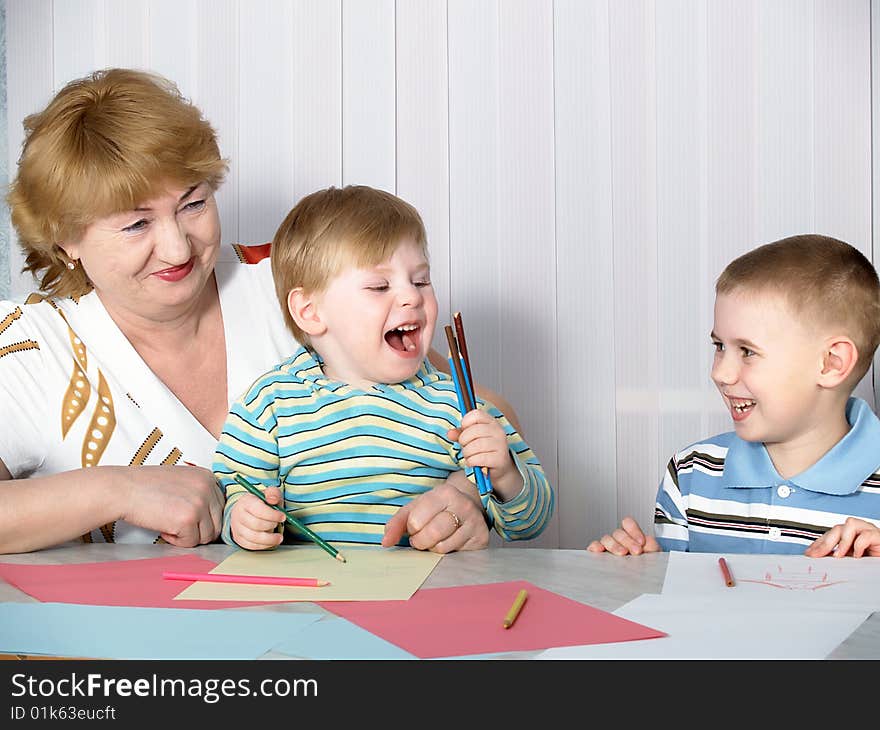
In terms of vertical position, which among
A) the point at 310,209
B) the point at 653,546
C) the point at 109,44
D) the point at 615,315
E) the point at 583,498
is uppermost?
the point at 109,44

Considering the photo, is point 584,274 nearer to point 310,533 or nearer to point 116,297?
point 116,297

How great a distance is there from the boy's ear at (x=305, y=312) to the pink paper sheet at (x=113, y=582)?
0.39 meters

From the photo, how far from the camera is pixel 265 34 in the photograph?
2.22m

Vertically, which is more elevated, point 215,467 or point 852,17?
point 852,17

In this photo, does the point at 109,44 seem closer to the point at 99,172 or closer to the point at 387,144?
the point at 387,144

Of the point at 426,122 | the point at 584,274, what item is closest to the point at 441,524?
the point at 584,274

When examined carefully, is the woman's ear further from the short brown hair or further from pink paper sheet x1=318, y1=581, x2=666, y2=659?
pink paper sheet x1=318, y1=581, x2=666, y2=659

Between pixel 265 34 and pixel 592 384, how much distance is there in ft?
3.29

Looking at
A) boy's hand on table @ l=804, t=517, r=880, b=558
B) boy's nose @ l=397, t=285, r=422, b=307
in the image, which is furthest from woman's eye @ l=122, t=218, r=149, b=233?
boy's hand on table @ l=804, t=517, r=880, b=558

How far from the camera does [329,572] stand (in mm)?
1145

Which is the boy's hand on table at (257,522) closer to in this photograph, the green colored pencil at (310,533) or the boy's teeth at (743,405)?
the green colored pencil at (310,533)

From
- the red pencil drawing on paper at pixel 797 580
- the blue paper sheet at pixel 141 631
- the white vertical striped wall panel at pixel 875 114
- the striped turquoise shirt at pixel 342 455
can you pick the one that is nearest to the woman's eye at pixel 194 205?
the striped turquoise shirt at pixel 342 455

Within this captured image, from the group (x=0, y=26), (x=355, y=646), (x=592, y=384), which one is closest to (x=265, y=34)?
(x=0, y=26)
